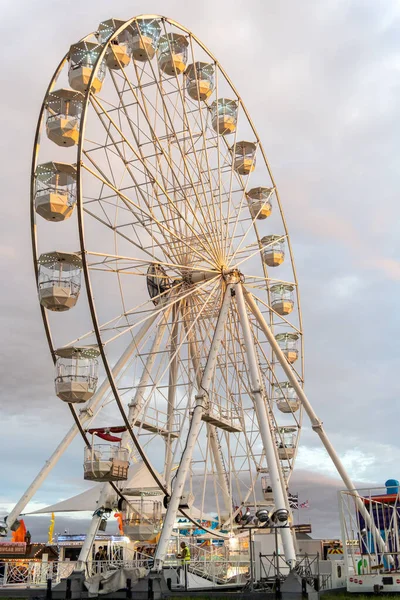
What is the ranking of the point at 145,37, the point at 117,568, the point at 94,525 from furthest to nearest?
the point at 145,37 → the point at 94,525 → the point at 117,568

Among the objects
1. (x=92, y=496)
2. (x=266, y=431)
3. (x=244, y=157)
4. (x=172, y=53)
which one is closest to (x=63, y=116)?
(x=172, y=53)

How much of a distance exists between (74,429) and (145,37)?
1351cm

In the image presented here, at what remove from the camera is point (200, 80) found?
29.5m

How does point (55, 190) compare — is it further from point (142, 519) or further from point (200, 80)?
point (142, 519)

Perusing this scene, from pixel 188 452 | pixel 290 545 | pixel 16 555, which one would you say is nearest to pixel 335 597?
pixel 290 545

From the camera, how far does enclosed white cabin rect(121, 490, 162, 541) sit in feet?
82.1

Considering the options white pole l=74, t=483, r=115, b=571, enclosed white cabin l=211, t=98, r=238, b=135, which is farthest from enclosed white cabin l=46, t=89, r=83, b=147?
white pole l=74, t=483, r=115, b=571

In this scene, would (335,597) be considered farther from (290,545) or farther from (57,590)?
Result: (57,590)

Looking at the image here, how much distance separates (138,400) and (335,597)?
11.0m

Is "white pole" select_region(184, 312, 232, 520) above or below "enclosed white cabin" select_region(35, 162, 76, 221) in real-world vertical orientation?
below

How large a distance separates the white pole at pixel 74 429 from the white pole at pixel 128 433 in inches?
27.8

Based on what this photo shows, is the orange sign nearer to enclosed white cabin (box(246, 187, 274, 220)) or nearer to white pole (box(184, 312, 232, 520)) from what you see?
white pole (box(184, 312, 232, 520))

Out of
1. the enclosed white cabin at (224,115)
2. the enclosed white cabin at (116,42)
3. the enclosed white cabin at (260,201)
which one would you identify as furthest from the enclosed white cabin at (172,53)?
the enclosed white cabin at (260,201)

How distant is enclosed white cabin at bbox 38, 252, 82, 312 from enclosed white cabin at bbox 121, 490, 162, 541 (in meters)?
7.29
